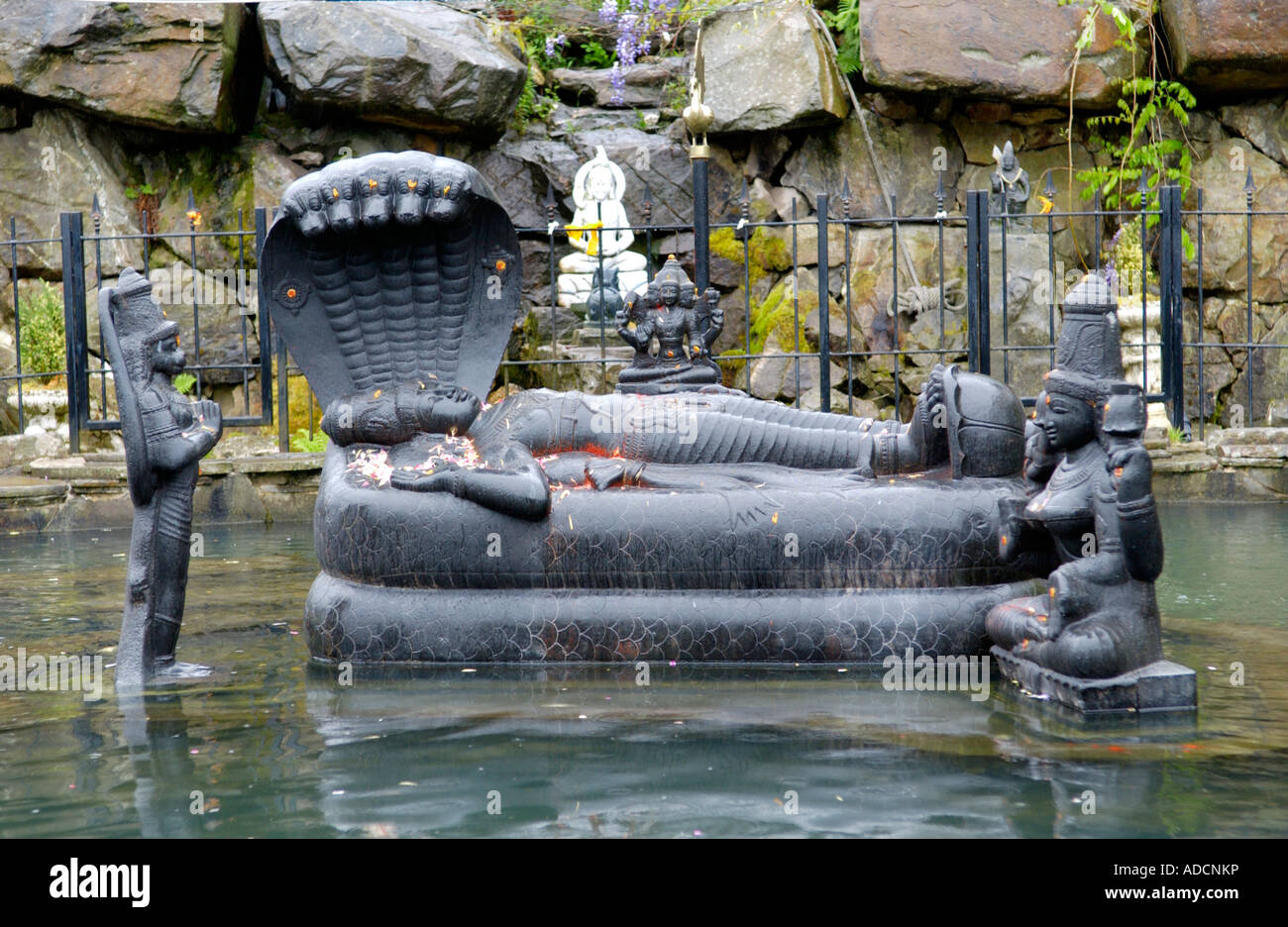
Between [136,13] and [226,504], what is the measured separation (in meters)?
4.51

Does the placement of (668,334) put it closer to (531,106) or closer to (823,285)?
(823,285)

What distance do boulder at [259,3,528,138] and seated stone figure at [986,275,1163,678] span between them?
7.85 meters

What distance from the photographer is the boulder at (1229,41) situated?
10672mm

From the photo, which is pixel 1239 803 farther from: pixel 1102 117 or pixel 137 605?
pixel 1102 117

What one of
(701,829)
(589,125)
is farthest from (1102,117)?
(701,829)

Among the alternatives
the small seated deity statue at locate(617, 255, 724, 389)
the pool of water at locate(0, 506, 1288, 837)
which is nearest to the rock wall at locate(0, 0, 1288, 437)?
the small seated deity statue at locate(617, 255, 724, 389)

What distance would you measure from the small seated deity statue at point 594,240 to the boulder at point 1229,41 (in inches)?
185

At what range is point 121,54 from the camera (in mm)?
10906

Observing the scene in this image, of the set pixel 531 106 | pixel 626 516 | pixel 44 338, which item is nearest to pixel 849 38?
pixel 531 106

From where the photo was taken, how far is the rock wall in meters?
10.9

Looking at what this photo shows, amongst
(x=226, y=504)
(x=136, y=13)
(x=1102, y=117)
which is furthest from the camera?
(x=1102, y=117)

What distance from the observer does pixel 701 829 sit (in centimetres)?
311

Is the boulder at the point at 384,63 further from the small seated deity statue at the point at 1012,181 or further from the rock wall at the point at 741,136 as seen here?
the small seated deity statue at the point at 1012,181

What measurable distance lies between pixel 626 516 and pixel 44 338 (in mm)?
6810
